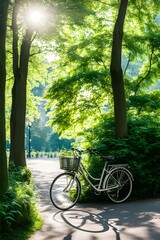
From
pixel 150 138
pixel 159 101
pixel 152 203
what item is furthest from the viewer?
pixel 159 101

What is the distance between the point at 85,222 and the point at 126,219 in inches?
28.3

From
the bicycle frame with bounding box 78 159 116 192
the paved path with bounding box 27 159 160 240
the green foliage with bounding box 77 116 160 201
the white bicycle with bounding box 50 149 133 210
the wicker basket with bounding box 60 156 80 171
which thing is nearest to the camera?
the paved path with bounding box 27 159 160 240

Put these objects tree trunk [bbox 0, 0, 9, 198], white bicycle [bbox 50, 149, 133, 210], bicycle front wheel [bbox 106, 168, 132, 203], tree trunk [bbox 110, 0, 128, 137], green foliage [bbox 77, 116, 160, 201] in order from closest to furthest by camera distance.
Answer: tree trunk [bbox 0, 0, 9, 198]
white bicycle [bbox 50, 149, 133, 210]
bicycle front wheel [bbox 106, 168, 132, 203]
green foliage [bbox 77, 116, 160, 201]
tree trunk [bbox 110, 0, 128, 137]

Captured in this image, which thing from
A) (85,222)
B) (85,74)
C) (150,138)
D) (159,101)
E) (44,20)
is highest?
(44,20)

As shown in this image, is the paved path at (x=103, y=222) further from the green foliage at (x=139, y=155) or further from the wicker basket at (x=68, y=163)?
the wicker basket at (x=68, y=163)

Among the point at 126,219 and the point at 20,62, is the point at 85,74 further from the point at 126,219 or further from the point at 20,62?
the point at 126,219

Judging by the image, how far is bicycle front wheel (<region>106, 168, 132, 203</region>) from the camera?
336 inches

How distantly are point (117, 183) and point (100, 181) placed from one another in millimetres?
436

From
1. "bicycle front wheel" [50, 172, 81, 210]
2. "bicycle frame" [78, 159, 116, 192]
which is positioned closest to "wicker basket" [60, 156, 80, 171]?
"bicycle front wheel" [50, 172, 81, 210]

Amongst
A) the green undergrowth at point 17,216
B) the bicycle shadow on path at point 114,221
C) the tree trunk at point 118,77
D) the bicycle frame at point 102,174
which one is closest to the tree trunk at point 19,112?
the tree trunk at point 118,77

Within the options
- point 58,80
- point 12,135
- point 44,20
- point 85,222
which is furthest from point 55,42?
point 85,222

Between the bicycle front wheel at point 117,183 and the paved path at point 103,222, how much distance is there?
251 millimetres

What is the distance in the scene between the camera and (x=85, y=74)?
14.2 meters

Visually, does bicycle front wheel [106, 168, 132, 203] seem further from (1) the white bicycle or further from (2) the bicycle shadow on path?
(2) the bicycle shadow on path
